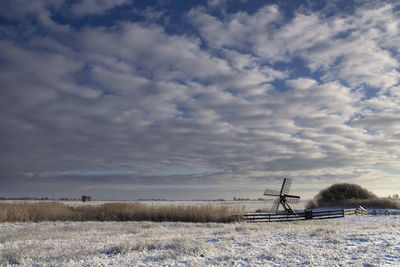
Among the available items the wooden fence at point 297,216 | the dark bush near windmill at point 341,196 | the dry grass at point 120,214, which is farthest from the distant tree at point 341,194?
the dry grass at point 120,214

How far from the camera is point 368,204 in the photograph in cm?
5878

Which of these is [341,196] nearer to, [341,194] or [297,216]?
[341,194]

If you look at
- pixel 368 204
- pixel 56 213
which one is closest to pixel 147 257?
pixel 56 213

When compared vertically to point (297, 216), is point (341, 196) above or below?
above

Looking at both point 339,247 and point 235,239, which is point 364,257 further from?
point 235,239

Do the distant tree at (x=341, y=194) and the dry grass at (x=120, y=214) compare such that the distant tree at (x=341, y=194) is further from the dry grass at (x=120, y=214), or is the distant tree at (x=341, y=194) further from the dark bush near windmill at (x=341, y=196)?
the dry grass at (x=120, y=214)

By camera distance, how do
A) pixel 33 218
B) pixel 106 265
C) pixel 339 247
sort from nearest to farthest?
pixel 106 265 → pixel 339 247 → pixel 33 218

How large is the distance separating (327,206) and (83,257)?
2494 inches

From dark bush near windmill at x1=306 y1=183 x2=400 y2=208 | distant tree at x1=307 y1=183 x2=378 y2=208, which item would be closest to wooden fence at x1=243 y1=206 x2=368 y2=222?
dark bush near windmill at x1=306 y1=183 x2=400 y2=208

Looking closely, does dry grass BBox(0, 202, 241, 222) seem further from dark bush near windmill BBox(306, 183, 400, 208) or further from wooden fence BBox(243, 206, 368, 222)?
dark bush near windmill BBox(306, 183, 400, 208)

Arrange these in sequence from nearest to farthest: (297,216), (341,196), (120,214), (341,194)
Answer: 1. (120,214)
2. (297,216)
3. (341,196)
4. (341,194)

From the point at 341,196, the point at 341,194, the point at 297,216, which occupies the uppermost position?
the point at 341,194

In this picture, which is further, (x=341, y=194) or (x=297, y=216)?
(x=341, y=194)

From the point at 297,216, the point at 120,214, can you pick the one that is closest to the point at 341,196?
the point at 297,216
